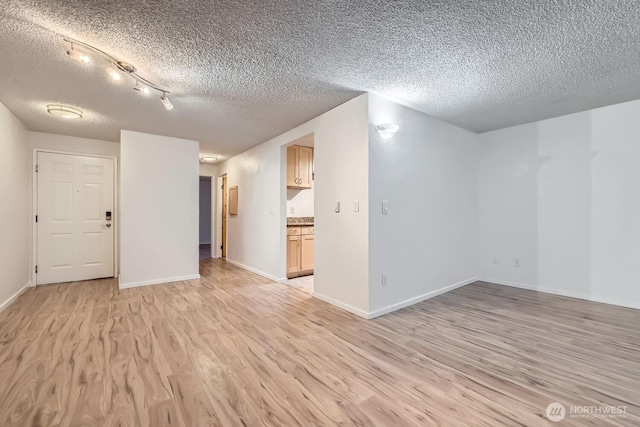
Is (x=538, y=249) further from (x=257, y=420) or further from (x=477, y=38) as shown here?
(x=257, y=420)

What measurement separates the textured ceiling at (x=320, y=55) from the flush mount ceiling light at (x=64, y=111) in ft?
0.50

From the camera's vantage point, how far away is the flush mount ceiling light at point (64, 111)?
331cm

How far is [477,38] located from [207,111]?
2.94m

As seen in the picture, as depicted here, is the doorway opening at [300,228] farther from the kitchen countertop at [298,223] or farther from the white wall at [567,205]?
the white wall at [567,205]

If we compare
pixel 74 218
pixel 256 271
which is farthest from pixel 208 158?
pixel 256 271

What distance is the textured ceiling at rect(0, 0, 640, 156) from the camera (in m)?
1.76

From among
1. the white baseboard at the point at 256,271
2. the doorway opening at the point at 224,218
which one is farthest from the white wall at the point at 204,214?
the white baseboard at the point at 256,271

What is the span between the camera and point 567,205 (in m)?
3.81

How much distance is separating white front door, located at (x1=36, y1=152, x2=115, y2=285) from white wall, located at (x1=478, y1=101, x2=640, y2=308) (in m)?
6.47

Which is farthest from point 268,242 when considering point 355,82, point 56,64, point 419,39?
point 419,39

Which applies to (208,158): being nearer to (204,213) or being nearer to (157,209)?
(157,209)

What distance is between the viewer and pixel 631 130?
3.32 metres

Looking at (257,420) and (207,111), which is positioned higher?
(207,111)

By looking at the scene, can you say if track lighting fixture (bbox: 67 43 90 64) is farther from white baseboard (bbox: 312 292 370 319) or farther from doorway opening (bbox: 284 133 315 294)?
white baseboard (bbox: 312 292 370 319)
